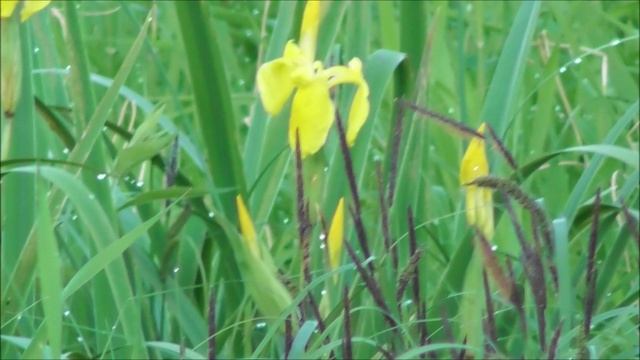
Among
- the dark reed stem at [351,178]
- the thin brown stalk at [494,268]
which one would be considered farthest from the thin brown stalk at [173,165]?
the thin brown stalk at [494,268]

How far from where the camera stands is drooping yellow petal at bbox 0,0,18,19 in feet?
3.86

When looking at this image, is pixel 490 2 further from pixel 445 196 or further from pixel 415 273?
pixel 415 273

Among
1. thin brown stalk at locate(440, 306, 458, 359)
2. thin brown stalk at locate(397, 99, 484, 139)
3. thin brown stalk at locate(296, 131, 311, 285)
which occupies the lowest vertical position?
thin brown stalk at locate(440, 306, 458, 359)

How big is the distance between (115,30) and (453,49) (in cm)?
59

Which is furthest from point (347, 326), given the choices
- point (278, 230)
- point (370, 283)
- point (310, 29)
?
point (278, 230)

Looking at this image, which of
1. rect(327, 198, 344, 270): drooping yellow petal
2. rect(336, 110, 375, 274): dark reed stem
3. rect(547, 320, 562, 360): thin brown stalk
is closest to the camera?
rect(547, 320, 562, 360): thin brown stalk

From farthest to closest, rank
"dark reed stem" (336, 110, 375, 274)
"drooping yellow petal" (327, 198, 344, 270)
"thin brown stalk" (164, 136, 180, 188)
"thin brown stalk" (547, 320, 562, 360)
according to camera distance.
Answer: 1. "thin brown stalk" (164, 136, 180, 188)
2. "drooping yellow petal" (327, 198, 344, 270)
3. "dark reed stem" (336, 110, 375, 274)
4. "thin brown stalk" (547, 320, 562, 360)

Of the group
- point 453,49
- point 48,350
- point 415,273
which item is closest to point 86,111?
point 48,350

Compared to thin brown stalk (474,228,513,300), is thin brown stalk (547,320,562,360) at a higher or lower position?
lower

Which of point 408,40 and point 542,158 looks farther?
point 408,40

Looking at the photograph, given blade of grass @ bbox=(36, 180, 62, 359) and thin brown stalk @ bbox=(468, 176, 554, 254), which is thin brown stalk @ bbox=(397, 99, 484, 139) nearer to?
thin brown stalk @ bbox=(468, 176, 554, 254)

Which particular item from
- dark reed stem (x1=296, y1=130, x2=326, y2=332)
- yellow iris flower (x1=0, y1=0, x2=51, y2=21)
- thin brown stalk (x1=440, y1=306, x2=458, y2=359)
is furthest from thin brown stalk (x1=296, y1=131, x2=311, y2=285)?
yellow iris flower (x1=0, y1=0, x2=51, y2=21)

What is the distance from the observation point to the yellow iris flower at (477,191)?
1217 mm

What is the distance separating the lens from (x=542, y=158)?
1369 millimetres
